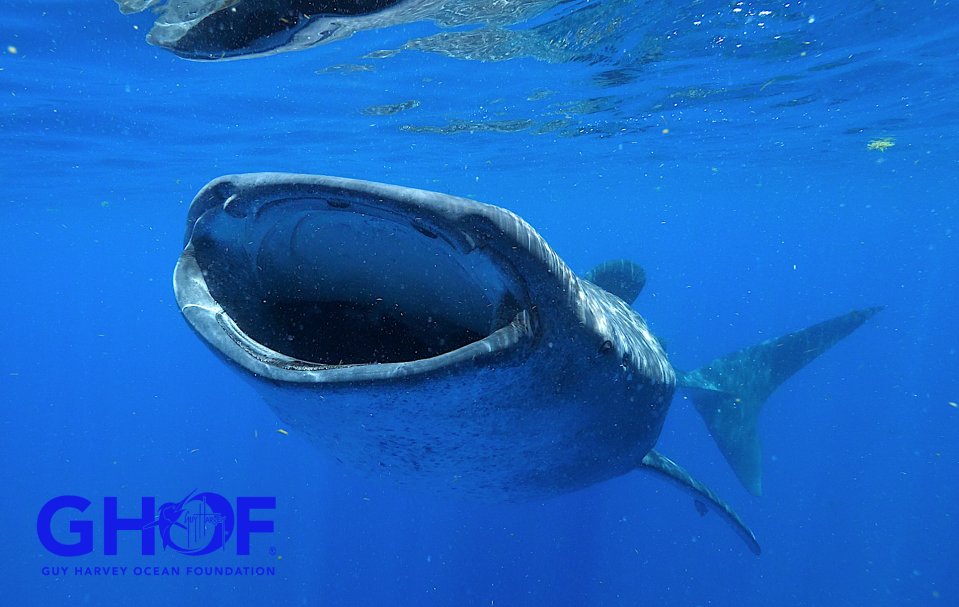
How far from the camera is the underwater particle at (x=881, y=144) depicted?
2006 centimetres

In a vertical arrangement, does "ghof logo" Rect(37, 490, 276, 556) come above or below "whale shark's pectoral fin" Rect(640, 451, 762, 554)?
below

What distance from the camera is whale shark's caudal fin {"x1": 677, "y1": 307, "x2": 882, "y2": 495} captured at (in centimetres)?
944

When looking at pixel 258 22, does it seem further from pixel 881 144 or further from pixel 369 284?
pixel 881 144

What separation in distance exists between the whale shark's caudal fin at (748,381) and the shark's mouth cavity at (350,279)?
8046 mm

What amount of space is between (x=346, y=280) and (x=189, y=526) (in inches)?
657

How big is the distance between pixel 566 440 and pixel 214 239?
177 cm

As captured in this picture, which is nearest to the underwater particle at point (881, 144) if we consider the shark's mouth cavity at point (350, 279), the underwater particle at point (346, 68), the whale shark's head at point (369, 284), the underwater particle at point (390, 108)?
the underwater particle at point (390, 108)

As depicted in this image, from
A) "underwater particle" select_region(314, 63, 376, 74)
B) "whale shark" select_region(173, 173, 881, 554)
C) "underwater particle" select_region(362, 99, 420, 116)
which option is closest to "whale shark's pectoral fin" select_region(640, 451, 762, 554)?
"whale shark" select_region(173, 173, 881, 554)

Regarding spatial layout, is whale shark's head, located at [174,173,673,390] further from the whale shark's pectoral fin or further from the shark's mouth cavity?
the whale shark's pectoral fin

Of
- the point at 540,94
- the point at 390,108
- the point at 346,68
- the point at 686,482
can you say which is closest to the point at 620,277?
the point at 686,482

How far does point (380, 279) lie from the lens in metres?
2.61

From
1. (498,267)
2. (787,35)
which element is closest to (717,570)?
(787,35)

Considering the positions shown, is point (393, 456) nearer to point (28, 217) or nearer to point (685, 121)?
point (685, 121)

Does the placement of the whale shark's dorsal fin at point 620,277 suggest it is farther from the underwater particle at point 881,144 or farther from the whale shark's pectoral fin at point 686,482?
the underwater particle at point 881,144
